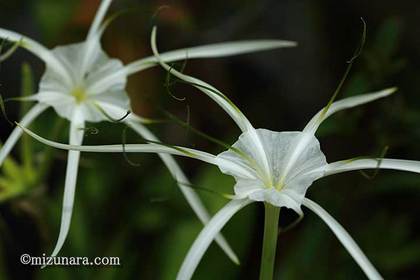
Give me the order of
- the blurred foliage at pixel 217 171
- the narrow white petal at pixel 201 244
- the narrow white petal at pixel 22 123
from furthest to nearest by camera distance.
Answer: the blurred foliage at pixel 217 171
the narrow white petal at pixel 22 123
the narrow white petal at pixel 201 244

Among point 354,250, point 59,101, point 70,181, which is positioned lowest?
point 354,250

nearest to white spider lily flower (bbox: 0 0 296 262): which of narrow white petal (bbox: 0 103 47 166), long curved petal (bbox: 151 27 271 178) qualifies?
narrow white petal (bbox: 0 103 47 166)

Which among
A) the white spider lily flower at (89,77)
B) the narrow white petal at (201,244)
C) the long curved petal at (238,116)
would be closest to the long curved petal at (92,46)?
the white spider lily flower at (89,77)

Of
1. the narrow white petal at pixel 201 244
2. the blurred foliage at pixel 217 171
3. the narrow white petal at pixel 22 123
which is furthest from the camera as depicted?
the blurred foliage at pixel 217 171

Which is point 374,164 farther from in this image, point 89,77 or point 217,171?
point 217,171

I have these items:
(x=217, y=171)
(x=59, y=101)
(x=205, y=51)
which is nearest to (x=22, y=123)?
(x=59, y=101)

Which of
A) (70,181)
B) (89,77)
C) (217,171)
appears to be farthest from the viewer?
(217,171)

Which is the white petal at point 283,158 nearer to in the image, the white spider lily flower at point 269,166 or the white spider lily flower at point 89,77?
the white spider lily flower at point 269,166
